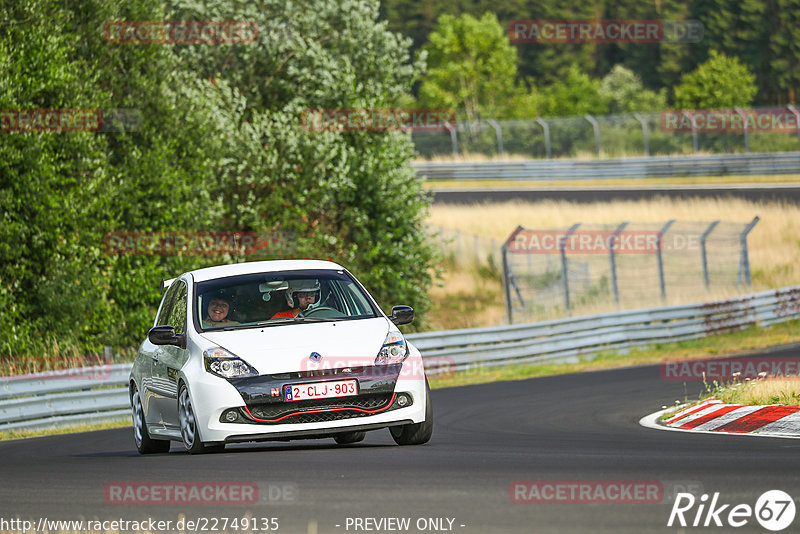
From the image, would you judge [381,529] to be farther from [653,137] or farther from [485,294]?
[653,137]

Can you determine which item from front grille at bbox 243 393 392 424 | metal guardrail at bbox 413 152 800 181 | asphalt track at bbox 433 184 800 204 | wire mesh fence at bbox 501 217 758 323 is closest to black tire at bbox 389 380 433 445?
front grille at bbox 243 393 392 424

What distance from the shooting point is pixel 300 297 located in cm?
1074

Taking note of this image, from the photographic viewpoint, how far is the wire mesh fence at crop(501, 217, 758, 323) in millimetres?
32531

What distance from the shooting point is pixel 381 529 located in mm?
6531

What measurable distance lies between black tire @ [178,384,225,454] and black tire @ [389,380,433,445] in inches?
56.1

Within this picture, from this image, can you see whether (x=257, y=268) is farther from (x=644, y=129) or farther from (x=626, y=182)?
(x=626, y=182)

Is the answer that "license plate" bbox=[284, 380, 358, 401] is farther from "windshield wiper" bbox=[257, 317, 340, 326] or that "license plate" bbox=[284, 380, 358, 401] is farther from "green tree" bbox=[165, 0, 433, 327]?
"green tree" bbox=[165, 0, 433, 327]

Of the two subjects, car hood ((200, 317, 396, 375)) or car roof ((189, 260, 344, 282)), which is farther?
car roof ((189, 260, 344, 282))

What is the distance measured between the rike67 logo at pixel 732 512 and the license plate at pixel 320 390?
10.7ft

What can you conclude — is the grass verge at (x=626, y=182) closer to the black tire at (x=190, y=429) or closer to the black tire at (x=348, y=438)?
the black tire at (x=348, y=438)

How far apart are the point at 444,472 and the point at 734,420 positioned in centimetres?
412

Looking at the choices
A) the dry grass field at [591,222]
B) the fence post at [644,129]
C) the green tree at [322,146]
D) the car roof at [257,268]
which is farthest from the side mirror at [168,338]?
the fence post at [644,129]

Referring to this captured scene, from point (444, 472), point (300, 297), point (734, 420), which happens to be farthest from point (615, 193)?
point (444, 472)

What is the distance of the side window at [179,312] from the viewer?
1074cm
